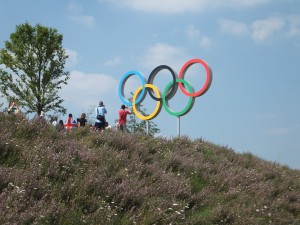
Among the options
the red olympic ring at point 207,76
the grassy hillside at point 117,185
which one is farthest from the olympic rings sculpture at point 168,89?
the grassy hillside at point 117,185

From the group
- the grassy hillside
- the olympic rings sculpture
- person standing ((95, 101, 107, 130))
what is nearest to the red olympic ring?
the olympic rings sculpture

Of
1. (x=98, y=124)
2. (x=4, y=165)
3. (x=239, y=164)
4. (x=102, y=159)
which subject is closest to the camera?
(x=4, y=165)

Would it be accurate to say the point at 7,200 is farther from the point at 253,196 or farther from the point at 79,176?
the point at 253,196

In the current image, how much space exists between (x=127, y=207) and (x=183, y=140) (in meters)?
7.18

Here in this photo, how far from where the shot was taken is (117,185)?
7699 millimetres

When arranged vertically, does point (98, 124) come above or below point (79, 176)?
above

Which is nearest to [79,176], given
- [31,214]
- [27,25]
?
[31,214]

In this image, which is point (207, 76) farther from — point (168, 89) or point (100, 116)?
point (100, 116)

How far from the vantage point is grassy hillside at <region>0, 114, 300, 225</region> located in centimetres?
661

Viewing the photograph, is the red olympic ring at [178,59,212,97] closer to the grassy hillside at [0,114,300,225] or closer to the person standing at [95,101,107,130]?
the person standing at [95,101,107,130]

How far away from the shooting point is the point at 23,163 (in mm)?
7527

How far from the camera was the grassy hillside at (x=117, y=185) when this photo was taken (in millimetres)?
6609

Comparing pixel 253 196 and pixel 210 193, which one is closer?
pixel 210 193

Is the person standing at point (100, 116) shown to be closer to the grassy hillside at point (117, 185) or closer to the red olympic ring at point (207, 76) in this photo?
the red olympic ring at point (207, 76)
